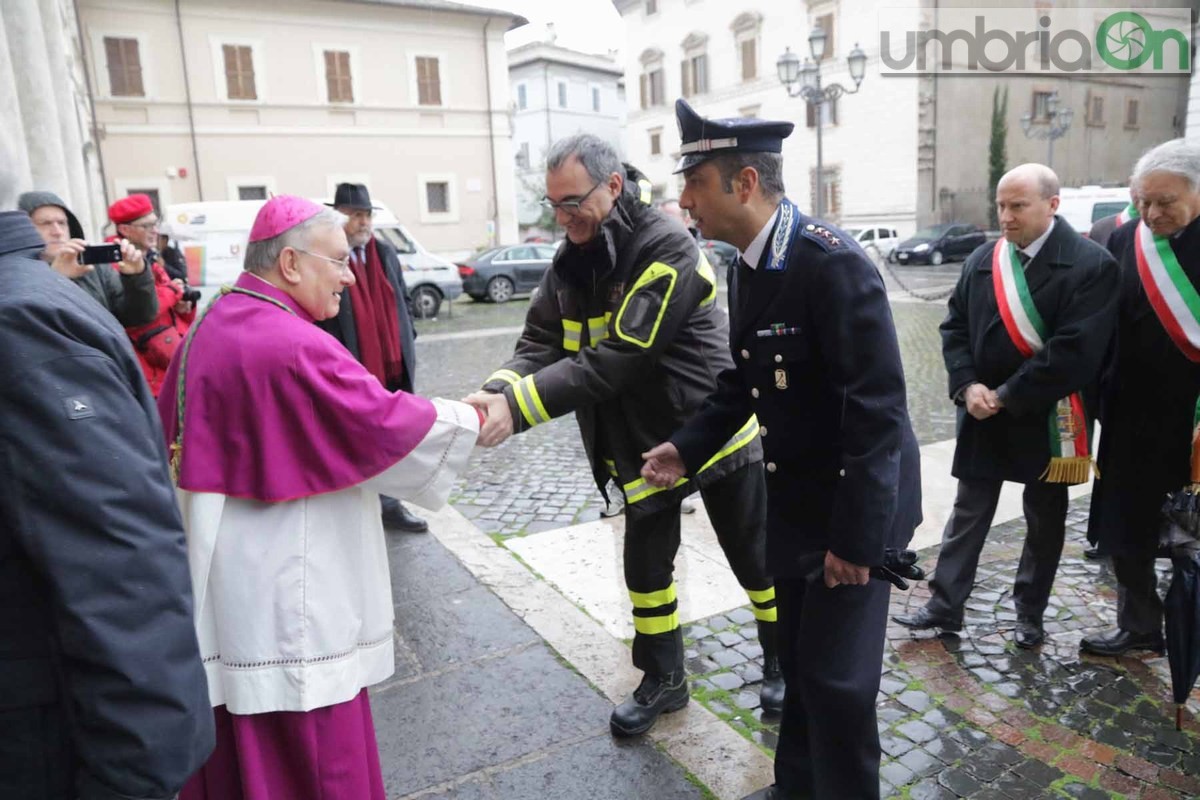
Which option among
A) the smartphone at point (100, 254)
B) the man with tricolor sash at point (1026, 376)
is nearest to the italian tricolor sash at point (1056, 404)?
the man with tricolor sash at point (1026, 376)

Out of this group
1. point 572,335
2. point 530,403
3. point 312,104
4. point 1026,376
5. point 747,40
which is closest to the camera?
point 530,403

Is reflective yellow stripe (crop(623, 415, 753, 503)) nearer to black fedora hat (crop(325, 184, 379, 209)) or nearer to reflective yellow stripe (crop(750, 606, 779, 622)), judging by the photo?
reflective yellow stripe (crop(750, 606, 779, 622))

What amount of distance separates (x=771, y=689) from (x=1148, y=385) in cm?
191

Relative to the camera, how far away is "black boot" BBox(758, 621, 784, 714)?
3.18 metres

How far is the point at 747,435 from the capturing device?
126 inches

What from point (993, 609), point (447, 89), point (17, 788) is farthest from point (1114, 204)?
point (17, 788)

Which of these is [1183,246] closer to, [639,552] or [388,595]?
[639,552]

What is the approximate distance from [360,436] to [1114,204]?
2504 centimetres

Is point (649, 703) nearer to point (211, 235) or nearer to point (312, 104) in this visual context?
point (211, 235)

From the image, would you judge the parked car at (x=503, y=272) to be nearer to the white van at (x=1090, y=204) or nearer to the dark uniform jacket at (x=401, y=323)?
the white van at (x=1090, y=204)

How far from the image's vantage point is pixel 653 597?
3.15m

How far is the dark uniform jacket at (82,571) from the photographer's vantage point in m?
1.40

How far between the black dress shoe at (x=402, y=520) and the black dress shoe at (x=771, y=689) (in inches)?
101

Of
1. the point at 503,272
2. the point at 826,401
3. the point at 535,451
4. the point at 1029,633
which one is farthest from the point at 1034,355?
the point at 503,272
